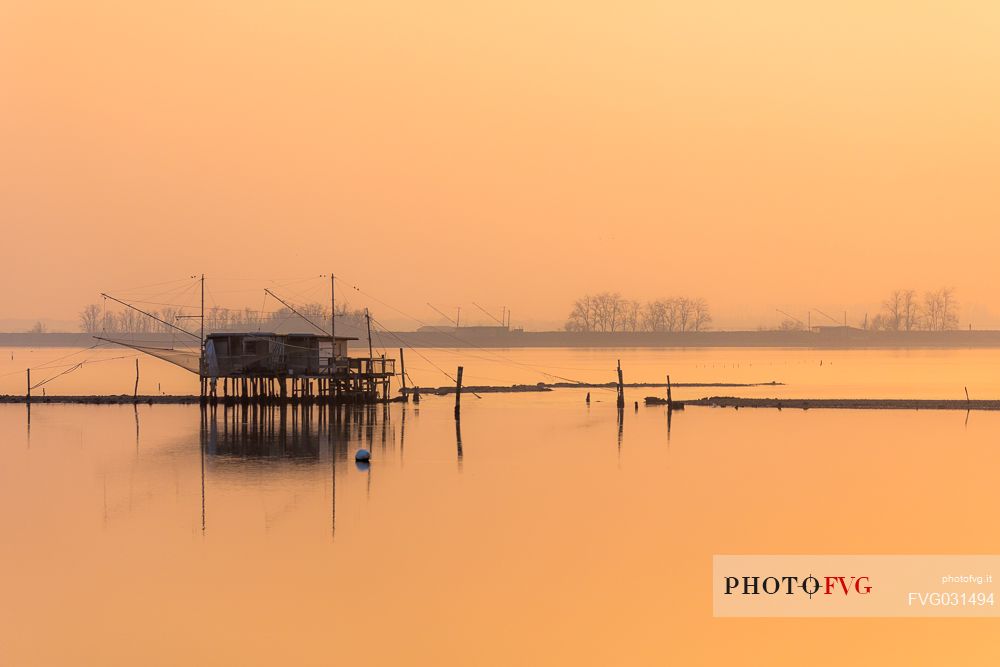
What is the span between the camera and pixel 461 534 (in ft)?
116

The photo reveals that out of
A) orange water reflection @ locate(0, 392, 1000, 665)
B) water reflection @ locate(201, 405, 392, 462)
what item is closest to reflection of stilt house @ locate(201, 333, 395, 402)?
water reflection @ locate(201, 405, 392, 462)

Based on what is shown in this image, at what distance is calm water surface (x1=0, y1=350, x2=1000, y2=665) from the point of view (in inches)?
951

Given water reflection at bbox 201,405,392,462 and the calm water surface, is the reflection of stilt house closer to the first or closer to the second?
water reflection at bbox 201,405,392,462

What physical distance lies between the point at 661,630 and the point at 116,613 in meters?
12.9

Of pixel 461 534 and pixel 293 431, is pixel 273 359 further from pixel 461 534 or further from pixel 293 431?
pixel 461 534

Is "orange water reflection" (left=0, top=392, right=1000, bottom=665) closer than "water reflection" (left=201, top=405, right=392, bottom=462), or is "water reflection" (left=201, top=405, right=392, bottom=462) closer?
"orange water reflection" (left=0, top=392, right=1000, bottom=665)

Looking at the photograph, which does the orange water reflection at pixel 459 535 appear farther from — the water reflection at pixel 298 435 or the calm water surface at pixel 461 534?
the water reflection at pixel 298 435

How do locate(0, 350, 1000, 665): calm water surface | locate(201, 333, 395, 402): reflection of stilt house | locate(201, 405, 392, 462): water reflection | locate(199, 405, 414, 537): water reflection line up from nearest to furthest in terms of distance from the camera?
locate(0, 350, 1000, 665): calm water surface < locate(199, 405, 414, 537): water reflection < locate(201, 405, 392, 462): water reflection < locate(201, 333, 395, 402): reflection of stilt house

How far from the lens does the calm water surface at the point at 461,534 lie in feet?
79.3

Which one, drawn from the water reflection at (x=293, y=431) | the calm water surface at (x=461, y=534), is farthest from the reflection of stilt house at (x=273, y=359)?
the calm water surface at (x=461, y=534)

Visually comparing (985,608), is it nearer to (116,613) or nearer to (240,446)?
(116,613)

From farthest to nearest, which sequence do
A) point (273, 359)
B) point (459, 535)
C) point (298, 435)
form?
point (273, 359) → point (298, 435) → point (459, 535)

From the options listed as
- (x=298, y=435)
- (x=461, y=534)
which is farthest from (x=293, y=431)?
(x=461, y=534)

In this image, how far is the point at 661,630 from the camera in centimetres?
2512
